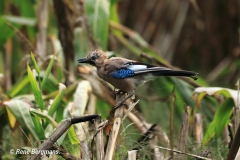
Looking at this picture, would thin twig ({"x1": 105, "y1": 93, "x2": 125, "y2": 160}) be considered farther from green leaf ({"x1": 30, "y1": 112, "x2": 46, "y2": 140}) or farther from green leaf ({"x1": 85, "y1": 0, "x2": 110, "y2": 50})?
green leaf ({"x1": 85, "y1": 0, "x2": 110, "y2": 50})

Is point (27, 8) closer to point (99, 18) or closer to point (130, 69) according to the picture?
point (99, 18)

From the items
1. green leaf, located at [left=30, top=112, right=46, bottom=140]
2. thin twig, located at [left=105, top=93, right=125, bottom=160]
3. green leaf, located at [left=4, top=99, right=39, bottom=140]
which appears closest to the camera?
thin twig, located at [left=105, top=93, right=125, bottom=160]

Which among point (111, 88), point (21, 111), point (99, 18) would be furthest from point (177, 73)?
point (99, 18)

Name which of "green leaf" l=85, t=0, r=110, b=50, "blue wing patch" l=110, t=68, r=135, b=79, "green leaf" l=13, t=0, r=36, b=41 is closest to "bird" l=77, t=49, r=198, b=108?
"blue wing patch" l=110, t=68, r=135, b=79

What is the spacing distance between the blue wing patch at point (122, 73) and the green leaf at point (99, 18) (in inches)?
48.5

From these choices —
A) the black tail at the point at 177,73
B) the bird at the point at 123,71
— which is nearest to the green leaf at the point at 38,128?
the bird at the point at 123,71

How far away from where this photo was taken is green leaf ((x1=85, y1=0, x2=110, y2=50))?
13.0 ft

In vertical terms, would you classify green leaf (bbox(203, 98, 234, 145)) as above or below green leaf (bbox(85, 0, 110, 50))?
below

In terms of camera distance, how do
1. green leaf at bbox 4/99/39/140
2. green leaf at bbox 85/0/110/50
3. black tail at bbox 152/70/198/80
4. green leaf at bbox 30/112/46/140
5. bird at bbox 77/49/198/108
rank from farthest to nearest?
green leaf at bbox 85/0/110/50, green leaf at bbox 4/99/39/140, bird at bbox 77/49/198/108, green leaf at bbox 30/112/46/140, black tail at bbox 152/70/198/80

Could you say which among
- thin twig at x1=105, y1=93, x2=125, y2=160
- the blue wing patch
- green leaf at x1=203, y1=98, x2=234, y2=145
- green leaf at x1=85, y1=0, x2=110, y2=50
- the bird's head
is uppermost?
green leaf at x1=85, y1=0, x2=110, y2=50

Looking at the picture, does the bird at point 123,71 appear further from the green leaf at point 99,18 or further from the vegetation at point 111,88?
the green leaf at point 99,18

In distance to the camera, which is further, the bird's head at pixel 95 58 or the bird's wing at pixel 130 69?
the bird's head at pixel 95 58

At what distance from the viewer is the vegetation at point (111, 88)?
2.48 meters

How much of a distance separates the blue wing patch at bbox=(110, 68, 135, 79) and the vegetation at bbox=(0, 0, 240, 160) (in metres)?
0.14
